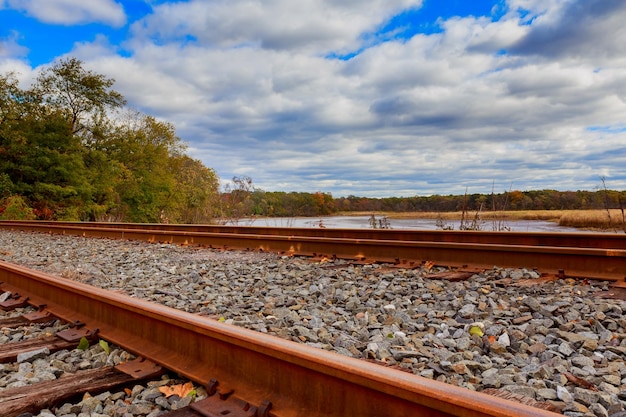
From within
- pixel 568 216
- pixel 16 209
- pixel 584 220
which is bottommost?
pixel 584 220

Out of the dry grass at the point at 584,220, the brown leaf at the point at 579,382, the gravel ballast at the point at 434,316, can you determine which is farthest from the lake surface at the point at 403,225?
the brown leaf at the point at 579,382

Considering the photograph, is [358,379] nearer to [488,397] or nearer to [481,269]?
[488,397]

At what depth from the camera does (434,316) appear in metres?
3.76

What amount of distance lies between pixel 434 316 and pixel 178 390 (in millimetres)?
2216

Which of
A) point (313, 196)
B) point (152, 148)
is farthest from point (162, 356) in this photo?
point (152, 148)

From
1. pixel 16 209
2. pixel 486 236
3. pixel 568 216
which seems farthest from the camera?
pixel 16 209

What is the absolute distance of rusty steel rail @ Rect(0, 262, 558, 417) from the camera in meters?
1.54

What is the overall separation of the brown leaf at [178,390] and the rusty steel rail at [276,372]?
0.05 meters

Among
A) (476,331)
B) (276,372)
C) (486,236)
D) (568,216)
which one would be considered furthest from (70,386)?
(568,216)

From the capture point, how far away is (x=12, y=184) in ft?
89.5

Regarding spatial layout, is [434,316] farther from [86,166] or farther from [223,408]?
[86,166]

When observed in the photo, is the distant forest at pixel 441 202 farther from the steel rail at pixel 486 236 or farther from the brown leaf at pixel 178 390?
the brown leaf at pixel 178 390

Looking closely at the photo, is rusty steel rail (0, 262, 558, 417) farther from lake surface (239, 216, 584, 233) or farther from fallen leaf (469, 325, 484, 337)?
lake surface (239, 216, 584, 233)

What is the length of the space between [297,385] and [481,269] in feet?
13.5
